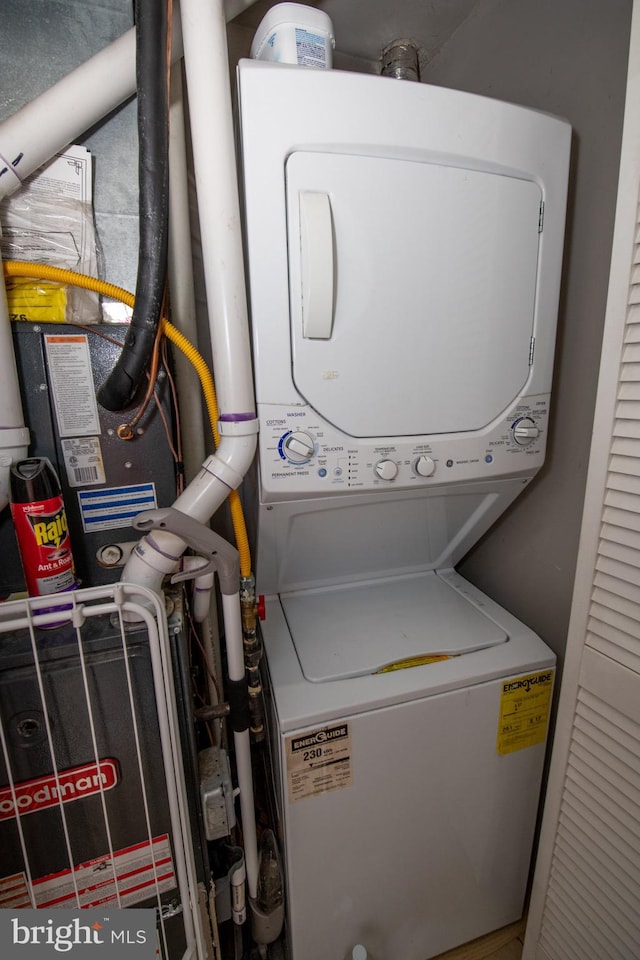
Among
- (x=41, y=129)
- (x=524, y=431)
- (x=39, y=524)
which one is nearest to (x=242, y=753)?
(x=39, y=524)

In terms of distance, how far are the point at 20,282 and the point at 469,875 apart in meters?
1.78

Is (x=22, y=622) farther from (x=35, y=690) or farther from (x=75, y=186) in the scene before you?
(x=75, y=186)

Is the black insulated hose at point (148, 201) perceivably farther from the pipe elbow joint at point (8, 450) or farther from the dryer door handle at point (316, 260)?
the dryer door handle at point (316, 260)

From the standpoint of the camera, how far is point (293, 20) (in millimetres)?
833

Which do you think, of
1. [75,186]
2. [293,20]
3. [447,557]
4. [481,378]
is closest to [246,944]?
[447,557]

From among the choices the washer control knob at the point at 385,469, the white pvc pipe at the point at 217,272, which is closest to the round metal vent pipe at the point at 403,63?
the white pvc pipe at the point at 217,272

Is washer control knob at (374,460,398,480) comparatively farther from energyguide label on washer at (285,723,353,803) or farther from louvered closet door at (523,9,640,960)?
energyguide label on washer at (285,723,353,803)

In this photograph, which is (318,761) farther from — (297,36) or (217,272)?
(297,36)

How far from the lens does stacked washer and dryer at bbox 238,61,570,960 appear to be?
32.4 inches

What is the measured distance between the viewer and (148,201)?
2.59 ft

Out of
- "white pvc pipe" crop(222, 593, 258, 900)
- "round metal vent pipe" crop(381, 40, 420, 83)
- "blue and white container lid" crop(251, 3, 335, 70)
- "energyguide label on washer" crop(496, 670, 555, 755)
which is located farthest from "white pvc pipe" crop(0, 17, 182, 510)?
"energyguide label on washer" crop(496, 670, 555, 755)

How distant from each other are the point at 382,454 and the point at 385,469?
1.4 inches

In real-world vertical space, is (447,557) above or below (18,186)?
below

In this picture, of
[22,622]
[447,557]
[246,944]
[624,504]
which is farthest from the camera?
[447,557]
